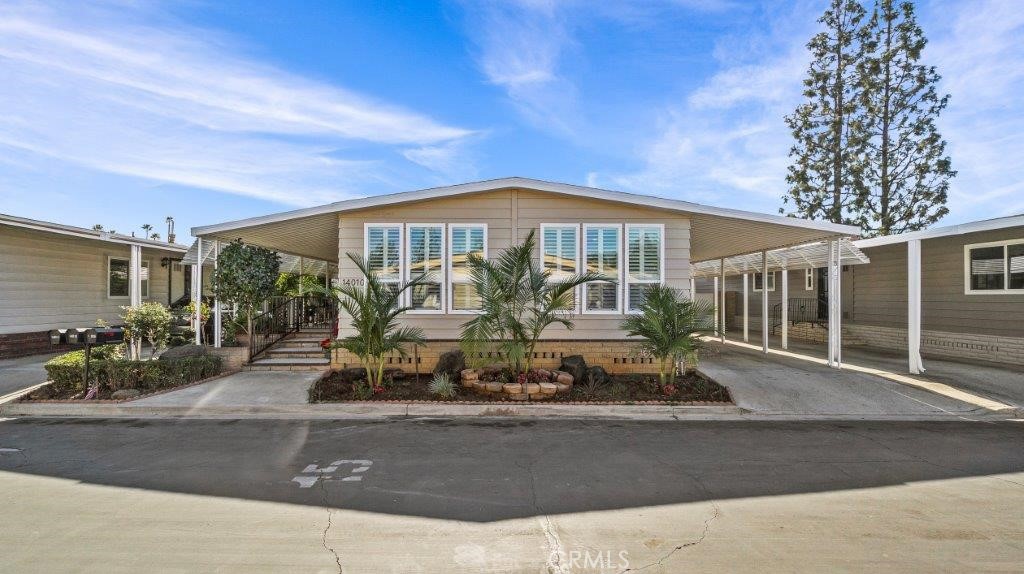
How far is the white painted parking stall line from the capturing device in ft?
15.1

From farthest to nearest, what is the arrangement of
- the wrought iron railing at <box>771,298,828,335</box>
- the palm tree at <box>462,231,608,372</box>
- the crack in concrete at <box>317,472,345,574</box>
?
1. the wrought iron railing at <box>771,298,828,335</box>
2. the palm tree at <box>462,231,608,372</box>
3. the crack in concrete at <box>317,472,345,574</box>

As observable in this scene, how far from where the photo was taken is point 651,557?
321 cm

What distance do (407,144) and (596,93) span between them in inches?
292

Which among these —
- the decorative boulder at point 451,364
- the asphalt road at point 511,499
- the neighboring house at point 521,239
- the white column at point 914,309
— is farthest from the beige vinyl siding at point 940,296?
the decorative boulder at point 451,364

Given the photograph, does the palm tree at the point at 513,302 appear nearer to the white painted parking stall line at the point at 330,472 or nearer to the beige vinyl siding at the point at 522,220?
the beige vinyl siding at the point at 522,220

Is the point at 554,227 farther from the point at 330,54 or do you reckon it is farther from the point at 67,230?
the point at 67,230

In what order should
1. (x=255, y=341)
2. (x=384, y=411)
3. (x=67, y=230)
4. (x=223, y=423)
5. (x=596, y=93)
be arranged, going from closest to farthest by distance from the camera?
(x=223, y=423) → (x=384, y=411) → (x=255, y=341) → (x=67, y=230) → (x=596, y=93)

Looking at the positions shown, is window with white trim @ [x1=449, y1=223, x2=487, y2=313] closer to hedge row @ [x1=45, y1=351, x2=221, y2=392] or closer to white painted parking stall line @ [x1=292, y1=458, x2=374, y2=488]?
white painted parking stall line @ [x1=292, y1=458, x2=374, y2=488]

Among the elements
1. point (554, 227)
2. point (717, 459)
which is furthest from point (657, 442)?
point (554, 227)

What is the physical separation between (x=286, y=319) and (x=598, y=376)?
8334 millimetres

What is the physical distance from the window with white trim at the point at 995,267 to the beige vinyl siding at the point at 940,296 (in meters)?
0.13

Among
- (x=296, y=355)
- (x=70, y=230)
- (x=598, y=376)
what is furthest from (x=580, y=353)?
(x=70, y=230)

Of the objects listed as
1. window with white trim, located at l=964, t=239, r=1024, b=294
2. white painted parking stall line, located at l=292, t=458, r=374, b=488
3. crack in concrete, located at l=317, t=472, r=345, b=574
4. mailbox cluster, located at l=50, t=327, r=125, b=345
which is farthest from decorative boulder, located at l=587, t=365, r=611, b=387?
window with white trim, located at l=964, t=239, r=1024, b=294

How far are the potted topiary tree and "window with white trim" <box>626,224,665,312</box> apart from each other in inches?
291
